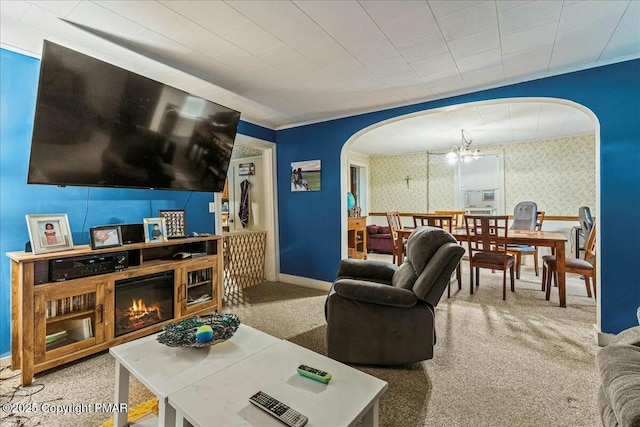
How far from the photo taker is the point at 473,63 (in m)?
2.51

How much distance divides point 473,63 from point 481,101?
66 cm

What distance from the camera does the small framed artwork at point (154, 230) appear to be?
268 cm

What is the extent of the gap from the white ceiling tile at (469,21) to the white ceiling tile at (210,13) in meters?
1.34

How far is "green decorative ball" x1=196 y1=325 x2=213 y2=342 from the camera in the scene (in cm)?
145

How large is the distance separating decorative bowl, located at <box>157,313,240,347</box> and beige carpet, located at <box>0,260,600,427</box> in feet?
2.05

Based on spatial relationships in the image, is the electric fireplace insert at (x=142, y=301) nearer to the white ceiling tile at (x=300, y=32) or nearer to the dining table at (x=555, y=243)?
the white ceiling tile at (x=300, y=32)

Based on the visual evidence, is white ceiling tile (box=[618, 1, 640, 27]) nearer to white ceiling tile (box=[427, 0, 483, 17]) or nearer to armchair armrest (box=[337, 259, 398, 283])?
white ceiling tile (box=[427, 0, 483, 17])

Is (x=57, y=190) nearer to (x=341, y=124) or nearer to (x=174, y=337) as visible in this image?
(x=174, y=337)

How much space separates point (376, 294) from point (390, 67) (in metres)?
1.97

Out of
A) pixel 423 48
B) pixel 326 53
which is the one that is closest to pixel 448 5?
pixel 423 48

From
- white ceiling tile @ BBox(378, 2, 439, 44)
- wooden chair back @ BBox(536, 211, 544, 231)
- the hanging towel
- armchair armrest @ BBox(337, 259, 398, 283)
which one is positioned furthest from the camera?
the hanging towel

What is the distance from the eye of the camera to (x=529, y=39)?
2150 millimetres

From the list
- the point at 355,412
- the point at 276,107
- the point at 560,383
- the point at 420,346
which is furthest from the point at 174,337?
the point at 276,107

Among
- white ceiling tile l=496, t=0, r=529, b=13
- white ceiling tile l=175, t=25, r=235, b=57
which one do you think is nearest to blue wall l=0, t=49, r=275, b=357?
white ceiling tile l=175, t=25, r=235, b=57
